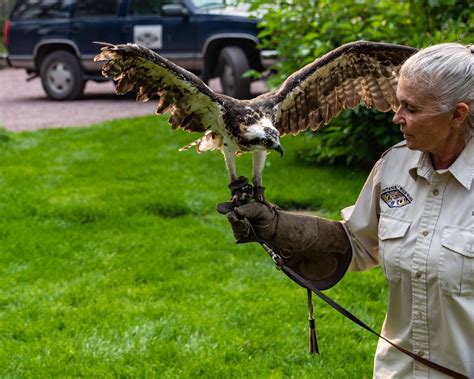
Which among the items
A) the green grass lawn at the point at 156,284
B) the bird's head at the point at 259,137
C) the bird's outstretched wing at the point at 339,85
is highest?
the bird's outstretched wing at the point at 339,85

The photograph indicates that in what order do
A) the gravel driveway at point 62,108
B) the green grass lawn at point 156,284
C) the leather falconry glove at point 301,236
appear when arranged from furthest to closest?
1. the gravel driveway at point 62,108
2. the green grass lawn at point 156,284
3. the leather falconry glove at point 301,236

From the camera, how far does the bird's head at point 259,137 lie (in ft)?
10.1

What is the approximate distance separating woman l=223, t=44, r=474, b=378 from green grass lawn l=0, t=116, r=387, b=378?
1.72m

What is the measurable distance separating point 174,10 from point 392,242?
426 inches

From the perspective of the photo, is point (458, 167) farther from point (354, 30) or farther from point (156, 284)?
point (354, 30)

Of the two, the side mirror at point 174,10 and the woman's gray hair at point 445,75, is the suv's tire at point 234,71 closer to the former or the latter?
the side mirror at point 174,10

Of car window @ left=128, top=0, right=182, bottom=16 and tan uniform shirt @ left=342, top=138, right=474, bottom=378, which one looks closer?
tan uniform shirt @ left=342, top=138, right=474, bottom=378

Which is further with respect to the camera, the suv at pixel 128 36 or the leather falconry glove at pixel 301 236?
the suv at pixel 128 36

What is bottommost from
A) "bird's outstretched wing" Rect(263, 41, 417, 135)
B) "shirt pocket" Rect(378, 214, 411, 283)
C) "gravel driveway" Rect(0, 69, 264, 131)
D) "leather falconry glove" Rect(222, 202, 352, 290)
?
"gravel driveway" Rect(0, 69, 264, 131)

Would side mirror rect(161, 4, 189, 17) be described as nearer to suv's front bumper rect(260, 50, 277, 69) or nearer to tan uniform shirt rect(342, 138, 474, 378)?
suv's front bumper rect(260, 50, 277, 69)

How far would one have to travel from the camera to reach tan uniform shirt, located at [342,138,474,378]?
7.86 feet

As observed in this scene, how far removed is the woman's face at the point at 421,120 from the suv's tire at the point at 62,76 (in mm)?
11973

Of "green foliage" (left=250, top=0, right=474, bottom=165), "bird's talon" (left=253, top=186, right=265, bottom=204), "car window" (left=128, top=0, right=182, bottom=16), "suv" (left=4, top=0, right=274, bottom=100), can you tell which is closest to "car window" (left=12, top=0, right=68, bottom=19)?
"suv" (left=4, top=0, right=274, bottom=100)

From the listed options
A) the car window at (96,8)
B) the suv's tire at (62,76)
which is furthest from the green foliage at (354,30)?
the suv's tire at (62,76)
